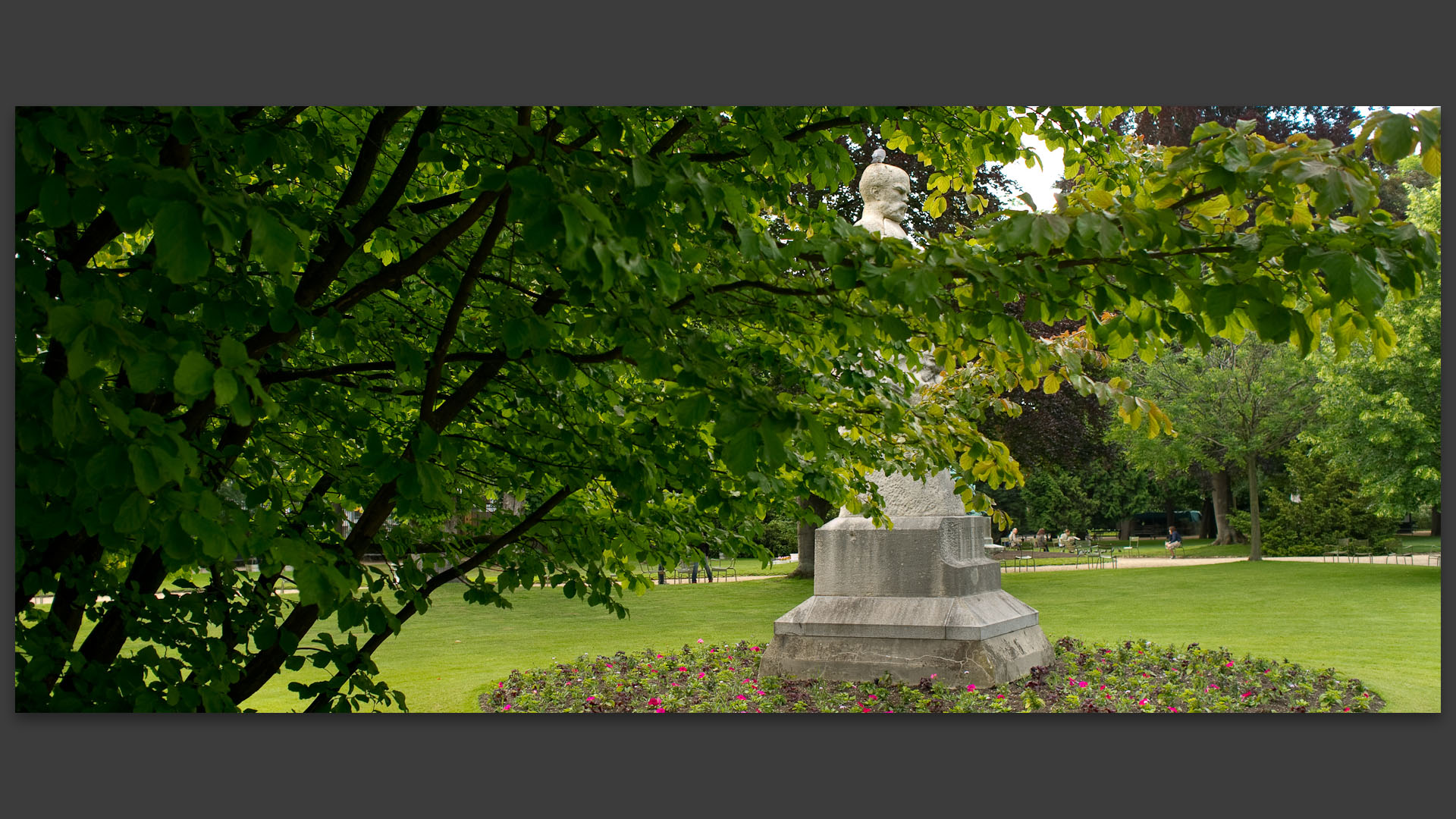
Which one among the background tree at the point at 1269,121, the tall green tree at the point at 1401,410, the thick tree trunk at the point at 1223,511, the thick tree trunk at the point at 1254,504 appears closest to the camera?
the tall green tree at the point at 1401,410

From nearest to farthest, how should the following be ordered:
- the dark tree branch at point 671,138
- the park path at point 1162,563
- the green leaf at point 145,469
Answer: the green leaf at point 145,469
the dark tree branch at point 671,138
the park path at point 1162,563

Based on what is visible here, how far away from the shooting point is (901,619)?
597 centimetres

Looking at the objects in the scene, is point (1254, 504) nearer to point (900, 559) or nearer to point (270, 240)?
point (900, 559)

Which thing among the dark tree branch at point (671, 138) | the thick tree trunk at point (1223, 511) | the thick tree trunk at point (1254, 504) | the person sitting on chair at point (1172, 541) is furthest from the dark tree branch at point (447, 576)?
the person sitting on chair at point (1172, 541)

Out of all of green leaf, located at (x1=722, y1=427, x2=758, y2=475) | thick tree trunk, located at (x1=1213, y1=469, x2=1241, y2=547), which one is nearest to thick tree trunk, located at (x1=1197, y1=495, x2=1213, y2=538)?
thick tree trunk, located at (x1=1213, y1=469, x2=1241, y2=547)

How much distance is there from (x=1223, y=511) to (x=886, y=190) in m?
17.3

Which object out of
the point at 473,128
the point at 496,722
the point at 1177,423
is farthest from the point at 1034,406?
the point at 473,128

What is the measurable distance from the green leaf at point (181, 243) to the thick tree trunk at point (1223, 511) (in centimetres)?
2066

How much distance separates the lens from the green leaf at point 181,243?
4.78ft

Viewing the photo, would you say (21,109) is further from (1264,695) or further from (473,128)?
(1264,695)

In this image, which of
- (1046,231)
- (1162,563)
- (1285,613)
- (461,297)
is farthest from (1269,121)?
(461,297)

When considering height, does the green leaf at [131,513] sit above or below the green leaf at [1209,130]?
below

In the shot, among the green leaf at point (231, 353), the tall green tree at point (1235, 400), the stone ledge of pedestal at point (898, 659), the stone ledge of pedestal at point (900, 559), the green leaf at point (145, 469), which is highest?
the tall green tree at point (1235, 400)

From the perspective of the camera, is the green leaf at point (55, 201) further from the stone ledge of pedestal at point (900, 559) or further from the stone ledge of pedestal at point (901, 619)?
the stone ledge of pedestal at point (901, 619)
